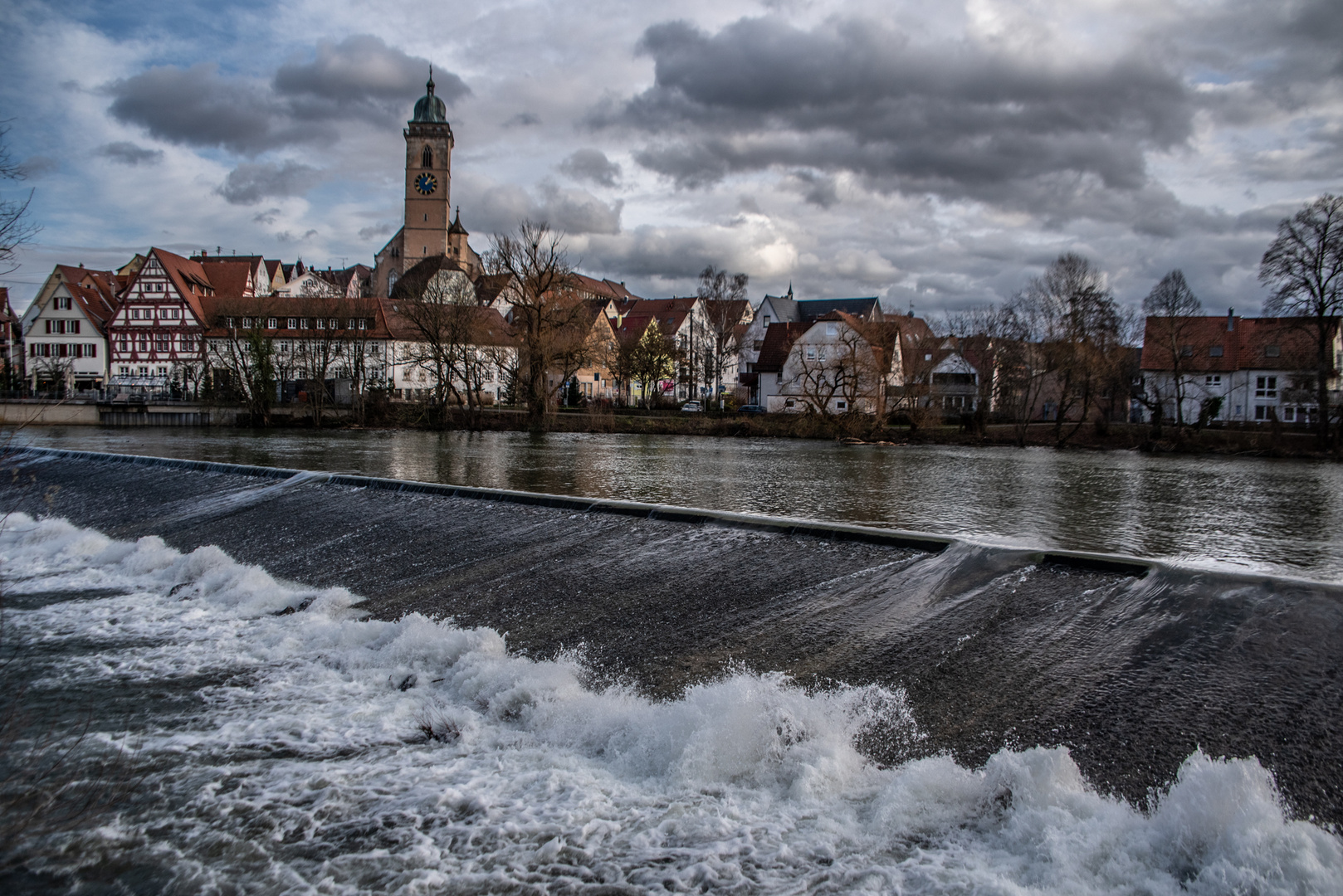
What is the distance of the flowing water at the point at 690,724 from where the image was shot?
4.17 metres

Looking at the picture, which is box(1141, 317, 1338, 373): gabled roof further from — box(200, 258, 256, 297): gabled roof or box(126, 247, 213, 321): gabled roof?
box(200, 258, 256, 297): gabled roof

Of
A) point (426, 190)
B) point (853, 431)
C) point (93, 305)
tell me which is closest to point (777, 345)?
point (853, 431)

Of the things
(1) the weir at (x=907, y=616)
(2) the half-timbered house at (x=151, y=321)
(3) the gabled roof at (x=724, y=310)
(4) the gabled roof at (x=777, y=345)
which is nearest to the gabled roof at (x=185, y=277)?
(2) the half-timbered house at (x=151, y=321)

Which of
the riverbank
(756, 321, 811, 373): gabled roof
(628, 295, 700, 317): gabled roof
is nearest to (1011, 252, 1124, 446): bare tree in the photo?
the riverbank

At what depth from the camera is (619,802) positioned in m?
4.88

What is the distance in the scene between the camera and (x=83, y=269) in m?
73.2

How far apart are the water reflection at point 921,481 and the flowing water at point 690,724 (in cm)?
319

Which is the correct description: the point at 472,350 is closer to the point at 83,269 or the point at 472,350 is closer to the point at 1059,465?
the point at 1059,465

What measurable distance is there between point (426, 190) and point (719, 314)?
4145 cm

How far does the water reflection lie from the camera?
515 inches

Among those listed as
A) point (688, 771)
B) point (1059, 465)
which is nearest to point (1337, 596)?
point (688, 771)

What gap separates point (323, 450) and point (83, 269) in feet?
199

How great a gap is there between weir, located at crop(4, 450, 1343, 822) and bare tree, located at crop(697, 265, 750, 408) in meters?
61.8

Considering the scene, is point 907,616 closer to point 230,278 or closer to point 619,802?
point 619,802
